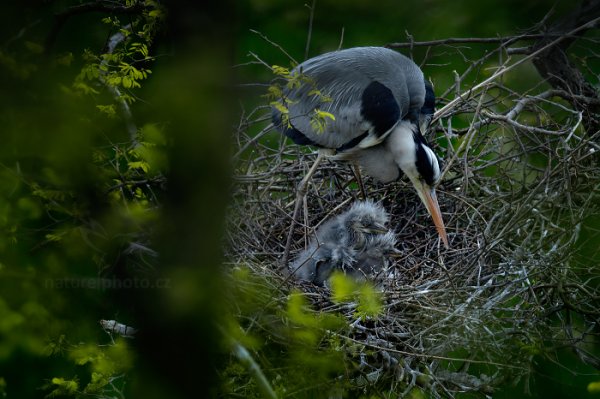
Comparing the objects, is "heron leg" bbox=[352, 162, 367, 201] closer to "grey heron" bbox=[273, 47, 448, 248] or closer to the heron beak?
"grey heron" bbox=[273, 47, 448, 248]

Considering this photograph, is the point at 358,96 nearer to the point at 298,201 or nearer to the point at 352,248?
the point at 298,201

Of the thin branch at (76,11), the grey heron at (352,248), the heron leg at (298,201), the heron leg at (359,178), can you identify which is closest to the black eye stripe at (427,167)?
the grey heron at (352,248)

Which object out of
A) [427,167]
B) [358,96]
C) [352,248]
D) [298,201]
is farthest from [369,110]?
[352,248]

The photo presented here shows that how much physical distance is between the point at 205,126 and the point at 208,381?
0.74ft

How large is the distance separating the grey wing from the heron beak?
38cm

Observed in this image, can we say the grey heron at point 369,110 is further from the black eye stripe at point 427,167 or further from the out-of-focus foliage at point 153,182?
the out-of-focus foliage at point 153,182

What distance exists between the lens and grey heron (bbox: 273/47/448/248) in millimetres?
3758

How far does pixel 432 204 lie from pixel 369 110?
60cm

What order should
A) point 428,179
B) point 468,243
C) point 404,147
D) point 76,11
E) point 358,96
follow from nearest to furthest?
point 76,11
point 468,243
point 428,179
point 404,147
point 358,96

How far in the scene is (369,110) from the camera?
3.78 metres

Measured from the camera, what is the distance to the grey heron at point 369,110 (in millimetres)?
3758

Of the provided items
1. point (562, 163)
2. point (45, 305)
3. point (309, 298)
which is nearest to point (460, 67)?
point (562, 163)

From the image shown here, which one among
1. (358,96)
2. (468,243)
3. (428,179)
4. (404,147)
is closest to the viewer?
(468,243)

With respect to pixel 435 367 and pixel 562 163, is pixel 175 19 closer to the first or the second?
pixel 435 367
